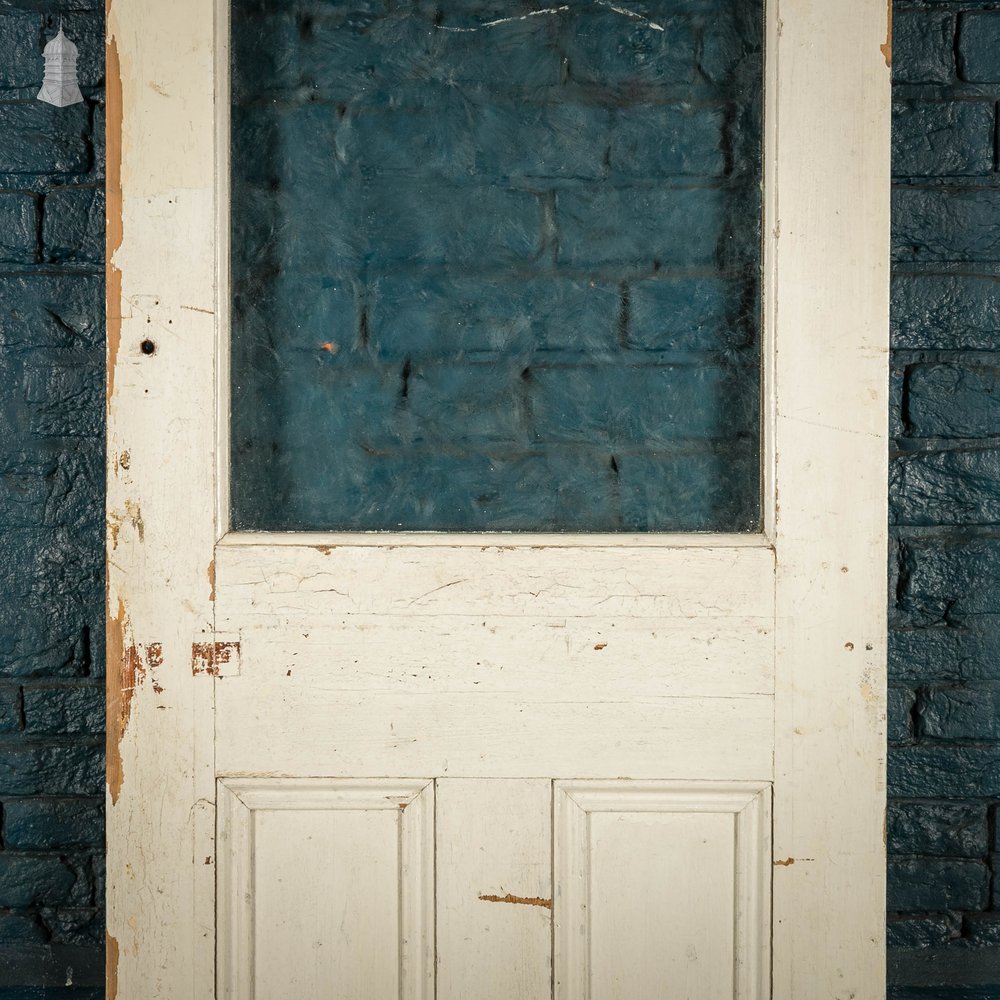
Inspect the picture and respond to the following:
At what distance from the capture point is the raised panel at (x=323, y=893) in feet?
3.16

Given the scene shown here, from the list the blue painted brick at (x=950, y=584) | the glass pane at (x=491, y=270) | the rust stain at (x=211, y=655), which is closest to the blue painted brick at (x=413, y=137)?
the glass pane at (x=491, y=270)

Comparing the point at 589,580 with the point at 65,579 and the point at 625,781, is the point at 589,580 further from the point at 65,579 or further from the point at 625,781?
the point at 65,579

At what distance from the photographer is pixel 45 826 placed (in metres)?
1.22

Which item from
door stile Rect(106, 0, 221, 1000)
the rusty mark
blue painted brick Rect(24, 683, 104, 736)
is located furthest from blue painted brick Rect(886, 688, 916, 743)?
blue painted brick Rect(24, 683, 104, 736)

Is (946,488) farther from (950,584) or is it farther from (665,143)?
(665,143)

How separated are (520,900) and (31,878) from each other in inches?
29.6

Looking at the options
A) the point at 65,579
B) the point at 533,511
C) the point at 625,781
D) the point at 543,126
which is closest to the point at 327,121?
the point at 543,126

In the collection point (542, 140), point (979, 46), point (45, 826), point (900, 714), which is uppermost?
point (979, 46)

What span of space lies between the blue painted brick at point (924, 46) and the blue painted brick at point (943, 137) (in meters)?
0.04

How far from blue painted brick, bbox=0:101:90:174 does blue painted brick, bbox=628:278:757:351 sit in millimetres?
817

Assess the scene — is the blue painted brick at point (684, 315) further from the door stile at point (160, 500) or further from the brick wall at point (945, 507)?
the door stile at point (160, 500)

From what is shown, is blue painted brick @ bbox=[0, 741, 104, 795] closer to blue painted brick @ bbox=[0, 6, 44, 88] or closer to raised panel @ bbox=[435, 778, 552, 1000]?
raised panel @ bbox=[435, 778, 552, 1000]

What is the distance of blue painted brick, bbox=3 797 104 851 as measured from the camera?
4.00 feet

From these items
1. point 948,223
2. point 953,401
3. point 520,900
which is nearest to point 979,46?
point 948,223
